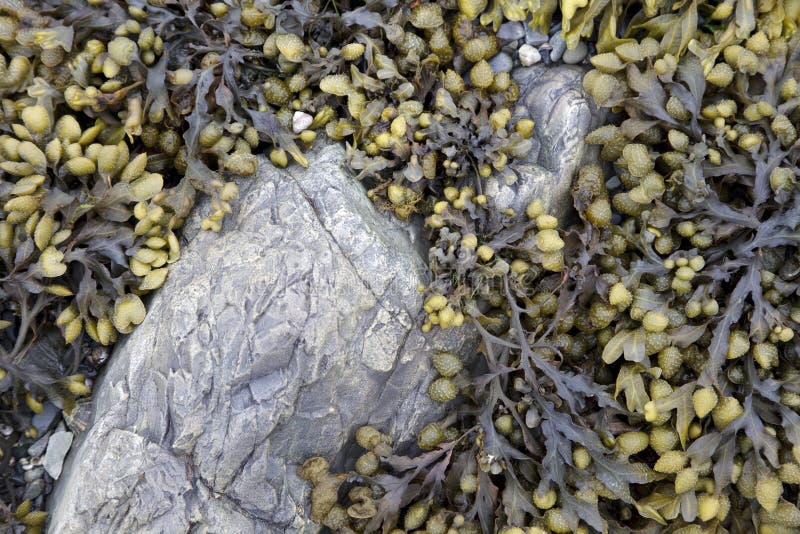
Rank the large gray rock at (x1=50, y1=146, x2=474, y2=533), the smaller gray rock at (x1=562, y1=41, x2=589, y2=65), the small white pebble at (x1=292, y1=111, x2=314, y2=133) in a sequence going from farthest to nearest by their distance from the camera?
the smaller gray rock at (x1=562, y1=41, x2=589, y2=65)
the small white pebble at (x1=292, y1=111, x2=314, y2=133)
the large gray rock at (x1=50, y1=146, x2=474, y2=533)

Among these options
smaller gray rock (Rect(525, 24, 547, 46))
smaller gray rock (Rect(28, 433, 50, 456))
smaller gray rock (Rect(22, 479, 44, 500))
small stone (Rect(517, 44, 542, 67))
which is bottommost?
smaller gray rock (Rect(22, 479, 44, 500))

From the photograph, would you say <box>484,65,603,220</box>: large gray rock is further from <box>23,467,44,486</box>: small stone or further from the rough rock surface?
<box>23,467,44,486</box>: small stone

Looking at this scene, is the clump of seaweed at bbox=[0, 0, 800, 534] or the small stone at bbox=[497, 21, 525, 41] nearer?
the clump of seaweed at bbox=[0, 0, 800, 534]

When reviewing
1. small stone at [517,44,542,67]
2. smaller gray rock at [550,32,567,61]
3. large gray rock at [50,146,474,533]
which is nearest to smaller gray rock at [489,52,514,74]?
small stone at [517,44,542,67]

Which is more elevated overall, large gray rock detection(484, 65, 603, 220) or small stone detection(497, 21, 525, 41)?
small stone detection(497, 21, 525, 41)

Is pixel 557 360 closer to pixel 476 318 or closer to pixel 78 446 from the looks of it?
pixel 476 318

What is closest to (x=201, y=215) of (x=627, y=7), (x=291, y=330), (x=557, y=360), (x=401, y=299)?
(x=291, y=330)

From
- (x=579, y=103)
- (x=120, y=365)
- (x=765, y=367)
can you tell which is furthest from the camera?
(x=579, y=103)

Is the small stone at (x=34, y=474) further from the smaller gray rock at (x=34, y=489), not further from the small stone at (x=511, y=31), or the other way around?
the small stone at (x=511, y=31)
